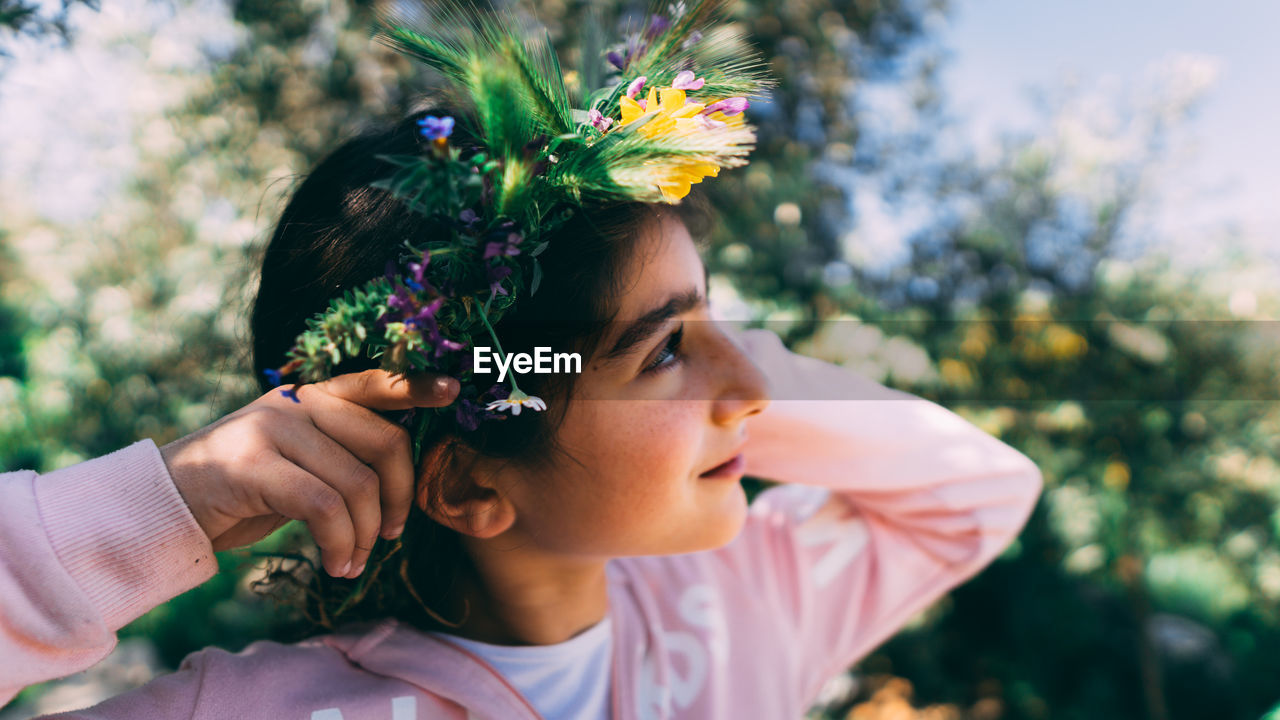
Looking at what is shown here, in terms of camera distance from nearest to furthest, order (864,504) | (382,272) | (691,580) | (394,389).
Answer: (394,389)
(382,272)
(691,580)
(864,504)

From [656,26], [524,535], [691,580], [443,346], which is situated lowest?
[691,580]

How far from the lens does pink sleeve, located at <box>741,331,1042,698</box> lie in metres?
1.67

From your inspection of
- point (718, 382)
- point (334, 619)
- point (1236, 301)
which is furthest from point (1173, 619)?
point (334, 619)

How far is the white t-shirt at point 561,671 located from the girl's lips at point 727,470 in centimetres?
39

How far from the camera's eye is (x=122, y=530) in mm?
842

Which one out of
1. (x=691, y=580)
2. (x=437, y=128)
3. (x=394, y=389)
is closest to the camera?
(x=437, y=128)

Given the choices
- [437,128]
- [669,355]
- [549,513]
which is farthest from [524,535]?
[437,128]

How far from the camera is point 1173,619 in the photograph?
3.67m

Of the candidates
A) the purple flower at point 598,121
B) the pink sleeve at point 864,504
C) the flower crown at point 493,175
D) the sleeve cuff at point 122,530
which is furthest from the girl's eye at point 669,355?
the sleeve cuff at point 122,530

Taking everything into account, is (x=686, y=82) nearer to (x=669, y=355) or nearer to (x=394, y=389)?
(x=669, y=355)

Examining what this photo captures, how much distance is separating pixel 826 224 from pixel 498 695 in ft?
7.06

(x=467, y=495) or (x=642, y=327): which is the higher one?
(x=642, y=327)

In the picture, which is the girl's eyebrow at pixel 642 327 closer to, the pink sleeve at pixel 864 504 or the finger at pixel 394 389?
the finger at pixel 394 389

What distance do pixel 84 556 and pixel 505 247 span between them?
57cm
